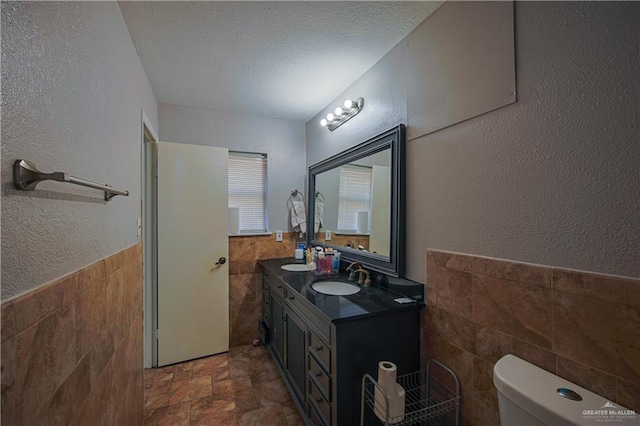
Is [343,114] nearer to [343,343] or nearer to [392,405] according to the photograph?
[343,343]

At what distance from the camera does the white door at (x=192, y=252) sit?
97.6 inches

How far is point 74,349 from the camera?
2.82 feet

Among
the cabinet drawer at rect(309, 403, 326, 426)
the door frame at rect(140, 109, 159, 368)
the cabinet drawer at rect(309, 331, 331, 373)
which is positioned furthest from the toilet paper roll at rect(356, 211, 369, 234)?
the door frame at rect(140, 109, 159, 368)

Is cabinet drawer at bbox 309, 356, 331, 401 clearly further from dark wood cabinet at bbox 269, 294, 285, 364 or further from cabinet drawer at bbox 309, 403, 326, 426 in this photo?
dark wood cabinet at bbox 269, 294, 285, 364

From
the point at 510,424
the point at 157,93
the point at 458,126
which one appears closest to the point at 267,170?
the point at 157,93

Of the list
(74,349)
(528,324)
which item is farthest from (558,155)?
(74,349)

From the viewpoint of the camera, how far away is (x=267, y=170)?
301 cm

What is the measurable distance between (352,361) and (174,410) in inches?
58.7

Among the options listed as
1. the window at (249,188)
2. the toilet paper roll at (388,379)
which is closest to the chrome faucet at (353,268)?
the toilet paper roll at (388,379)

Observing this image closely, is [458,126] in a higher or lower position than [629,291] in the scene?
higher

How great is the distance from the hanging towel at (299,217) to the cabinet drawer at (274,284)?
0.63m

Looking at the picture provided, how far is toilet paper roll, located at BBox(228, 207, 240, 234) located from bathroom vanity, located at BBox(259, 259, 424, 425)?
47.2 inches

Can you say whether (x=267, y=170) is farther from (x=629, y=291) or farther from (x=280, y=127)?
(x=629, y=291)

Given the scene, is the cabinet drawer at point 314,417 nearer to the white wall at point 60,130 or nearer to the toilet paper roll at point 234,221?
the white wall at point 60,130
